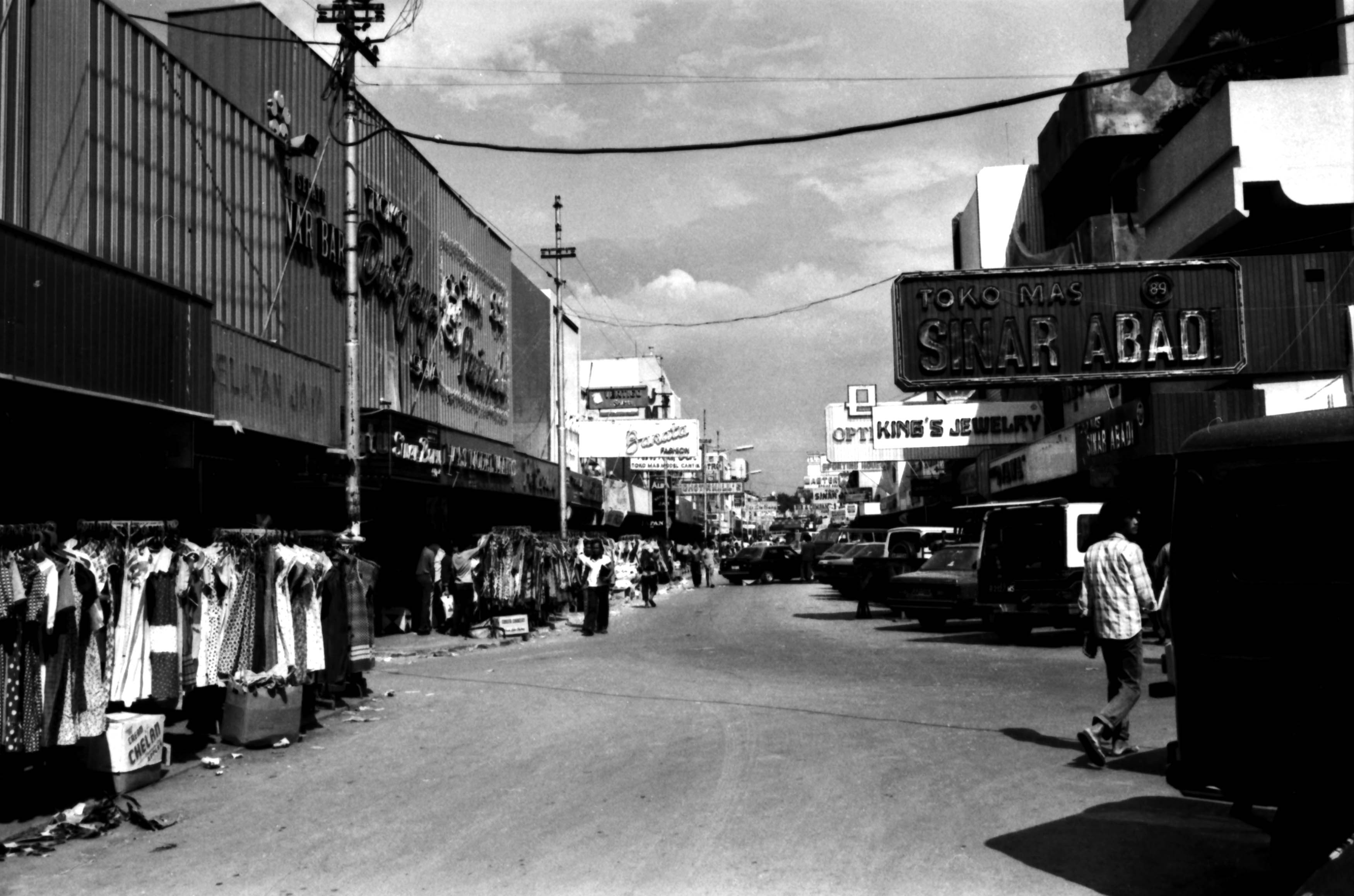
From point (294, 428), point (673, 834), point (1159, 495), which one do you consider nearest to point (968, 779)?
point (673, 834)

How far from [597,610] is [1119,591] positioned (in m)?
16.1

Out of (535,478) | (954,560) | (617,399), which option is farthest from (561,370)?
(617,399)

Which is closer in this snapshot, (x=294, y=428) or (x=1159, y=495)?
(x=294, y=428)

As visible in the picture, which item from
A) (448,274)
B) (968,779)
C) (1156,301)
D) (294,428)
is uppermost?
(448,274)

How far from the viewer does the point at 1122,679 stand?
9273mm

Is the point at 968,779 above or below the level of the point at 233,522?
below

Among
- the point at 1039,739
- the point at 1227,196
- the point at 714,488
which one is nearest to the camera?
the point at 1039,739

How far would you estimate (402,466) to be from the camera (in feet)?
68.6

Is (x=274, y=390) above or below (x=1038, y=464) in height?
above

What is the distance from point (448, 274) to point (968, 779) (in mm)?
22740

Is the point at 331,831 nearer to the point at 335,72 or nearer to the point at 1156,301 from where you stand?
the point at 335,72

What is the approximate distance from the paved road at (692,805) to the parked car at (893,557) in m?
13.3

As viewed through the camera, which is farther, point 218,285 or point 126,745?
point 218,285

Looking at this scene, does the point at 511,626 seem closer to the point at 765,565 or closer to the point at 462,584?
the point at 462,584
